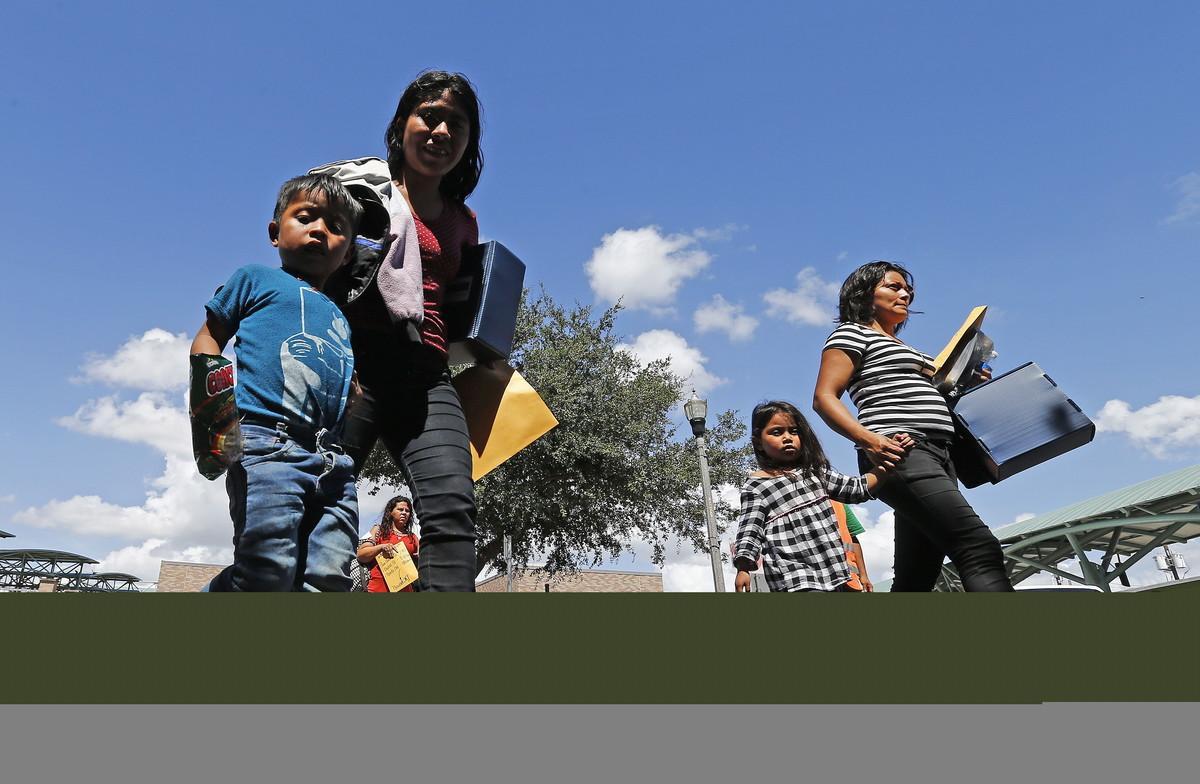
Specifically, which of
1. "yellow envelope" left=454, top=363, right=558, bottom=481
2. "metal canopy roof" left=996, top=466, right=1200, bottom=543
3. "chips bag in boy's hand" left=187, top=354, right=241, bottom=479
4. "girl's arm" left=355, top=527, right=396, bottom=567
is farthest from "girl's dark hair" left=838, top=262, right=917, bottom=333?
"metal canopy roof" left=996, top=466, right=1200, bottom=543

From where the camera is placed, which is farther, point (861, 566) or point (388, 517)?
point (388, 517)

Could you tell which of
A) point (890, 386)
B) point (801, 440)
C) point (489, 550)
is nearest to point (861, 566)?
point (801, 440)

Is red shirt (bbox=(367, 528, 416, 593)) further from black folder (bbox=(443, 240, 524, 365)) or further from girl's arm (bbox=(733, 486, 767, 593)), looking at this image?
black folder (bbox=(443, 240, 524, 365))

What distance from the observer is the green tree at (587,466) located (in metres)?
16.2

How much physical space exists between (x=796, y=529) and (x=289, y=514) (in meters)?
2.13

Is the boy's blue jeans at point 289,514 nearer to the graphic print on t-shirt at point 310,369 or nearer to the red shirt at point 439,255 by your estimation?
the graphic print on t-shirt at point 310,369

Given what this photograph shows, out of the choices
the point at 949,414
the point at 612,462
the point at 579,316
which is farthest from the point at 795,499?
the point at 579,316

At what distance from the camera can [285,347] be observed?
2.06 meters

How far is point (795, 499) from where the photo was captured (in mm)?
3270

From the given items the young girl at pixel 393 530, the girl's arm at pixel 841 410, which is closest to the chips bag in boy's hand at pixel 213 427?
the girl's arm at pixel 841 410

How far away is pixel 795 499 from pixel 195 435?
7.83ft

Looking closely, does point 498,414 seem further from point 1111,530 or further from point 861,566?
point 1111,530

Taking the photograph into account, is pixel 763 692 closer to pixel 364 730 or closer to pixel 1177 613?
pixel 364 730

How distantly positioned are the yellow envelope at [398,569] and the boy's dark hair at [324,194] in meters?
3.04
